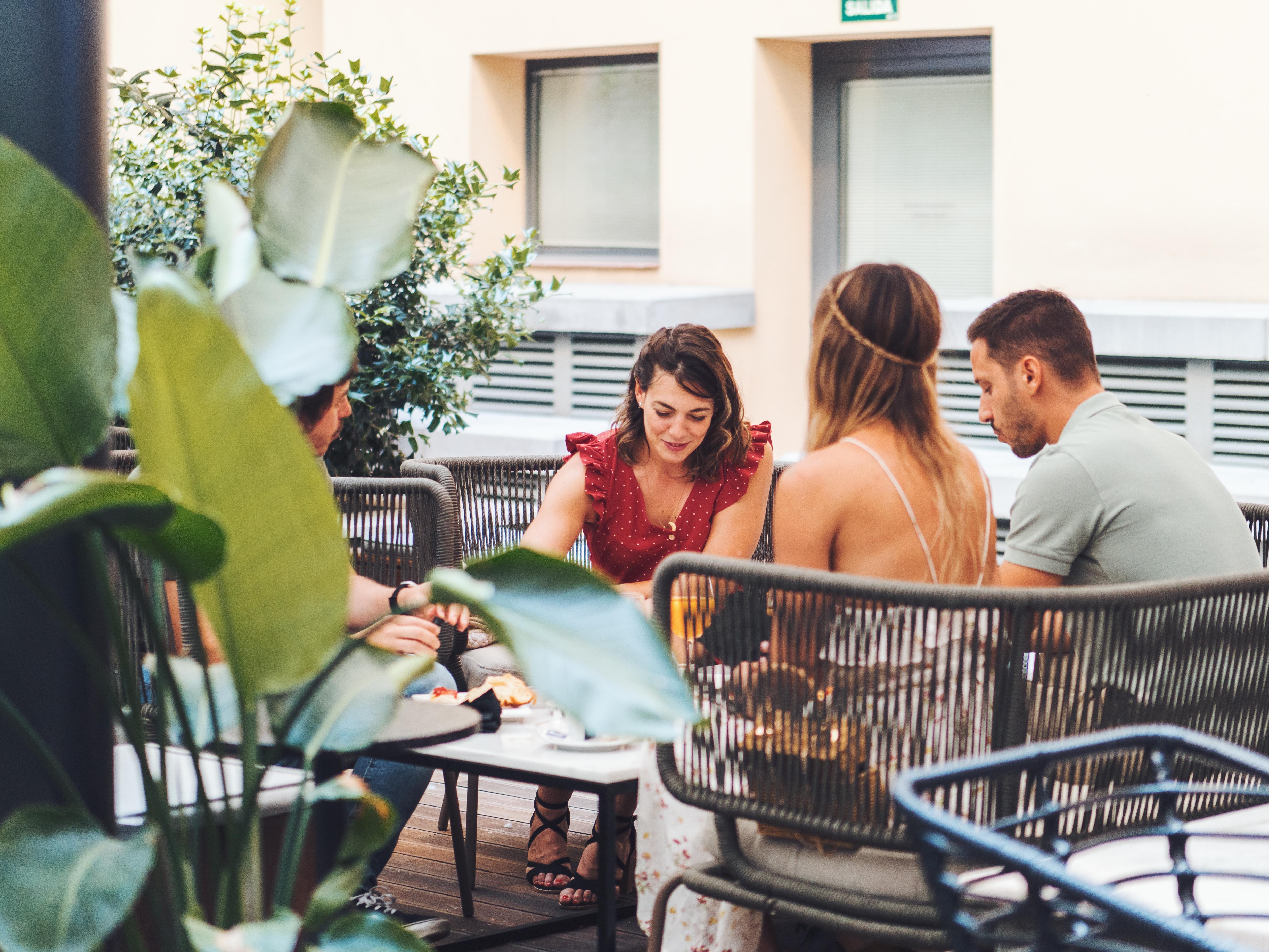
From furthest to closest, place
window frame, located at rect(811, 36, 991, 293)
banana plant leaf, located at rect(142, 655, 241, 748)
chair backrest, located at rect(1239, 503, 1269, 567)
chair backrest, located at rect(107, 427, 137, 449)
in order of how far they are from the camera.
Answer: window frame, located at rect(811, 36, 991, 293)
chair backrest, located at rect(107, 427, 137, 449)
chair backrest, located at rect(1239, 503, 1269, 567)
banana plant leaf, located at rect(142, 655, 241, 748)

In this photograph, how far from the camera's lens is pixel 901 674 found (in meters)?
2.24

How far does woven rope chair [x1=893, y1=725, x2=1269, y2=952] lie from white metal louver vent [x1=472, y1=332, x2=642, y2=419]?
204 inches

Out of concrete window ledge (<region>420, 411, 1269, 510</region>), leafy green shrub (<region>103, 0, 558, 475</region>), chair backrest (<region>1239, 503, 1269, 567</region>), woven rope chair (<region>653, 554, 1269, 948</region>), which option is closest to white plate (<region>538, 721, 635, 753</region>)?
woven rope chair (<region>653, 554, 1269, 948</region>)

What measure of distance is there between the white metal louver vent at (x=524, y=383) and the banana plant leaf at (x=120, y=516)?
6365mm

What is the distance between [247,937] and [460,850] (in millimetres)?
2231

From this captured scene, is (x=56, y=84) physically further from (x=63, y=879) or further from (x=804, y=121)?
(x=804, y=121)

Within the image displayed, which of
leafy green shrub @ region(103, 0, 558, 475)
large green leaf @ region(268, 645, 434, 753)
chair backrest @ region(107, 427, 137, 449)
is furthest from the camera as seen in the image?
leafy green shrub @ region(103, 0, 558, 475)

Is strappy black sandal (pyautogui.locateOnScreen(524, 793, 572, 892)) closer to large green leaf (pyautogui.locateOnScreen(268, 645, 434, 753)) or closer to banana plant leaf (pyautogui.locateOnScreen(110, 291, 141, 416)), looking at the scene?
large green leaf (pyautogui.locateOnScreen(268, 645, 434, 753))

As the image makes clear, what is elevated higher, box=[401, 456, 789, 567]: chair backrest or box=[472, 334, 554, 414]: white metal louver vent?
box=[472, 334, 554, 414]: white metal louver vent

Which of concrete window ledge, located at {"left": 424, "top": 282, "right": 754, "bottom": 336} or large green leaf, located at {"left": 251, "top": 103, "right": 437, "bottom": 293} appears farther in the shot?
concrete window ledge, located at {"left": 424, "top": 282, "right": 754, "bottom": 336}

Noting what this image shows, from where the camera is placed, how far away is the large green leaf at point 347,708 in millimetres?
1592

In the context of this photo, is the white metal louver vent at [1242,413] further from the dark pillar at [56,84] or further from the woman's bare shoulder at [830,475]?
the dark pillar at [56,84]

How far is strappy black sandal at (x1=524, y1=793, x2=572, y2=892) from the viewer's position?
3686 mm

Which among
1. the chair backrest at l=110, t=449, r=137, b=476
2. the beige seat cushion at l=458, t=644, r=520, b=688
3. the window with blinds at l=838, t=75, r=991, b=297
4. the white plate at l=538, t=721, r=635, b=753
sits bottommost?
the beige seat cushion at l=458, t=644, r=520, b=688
